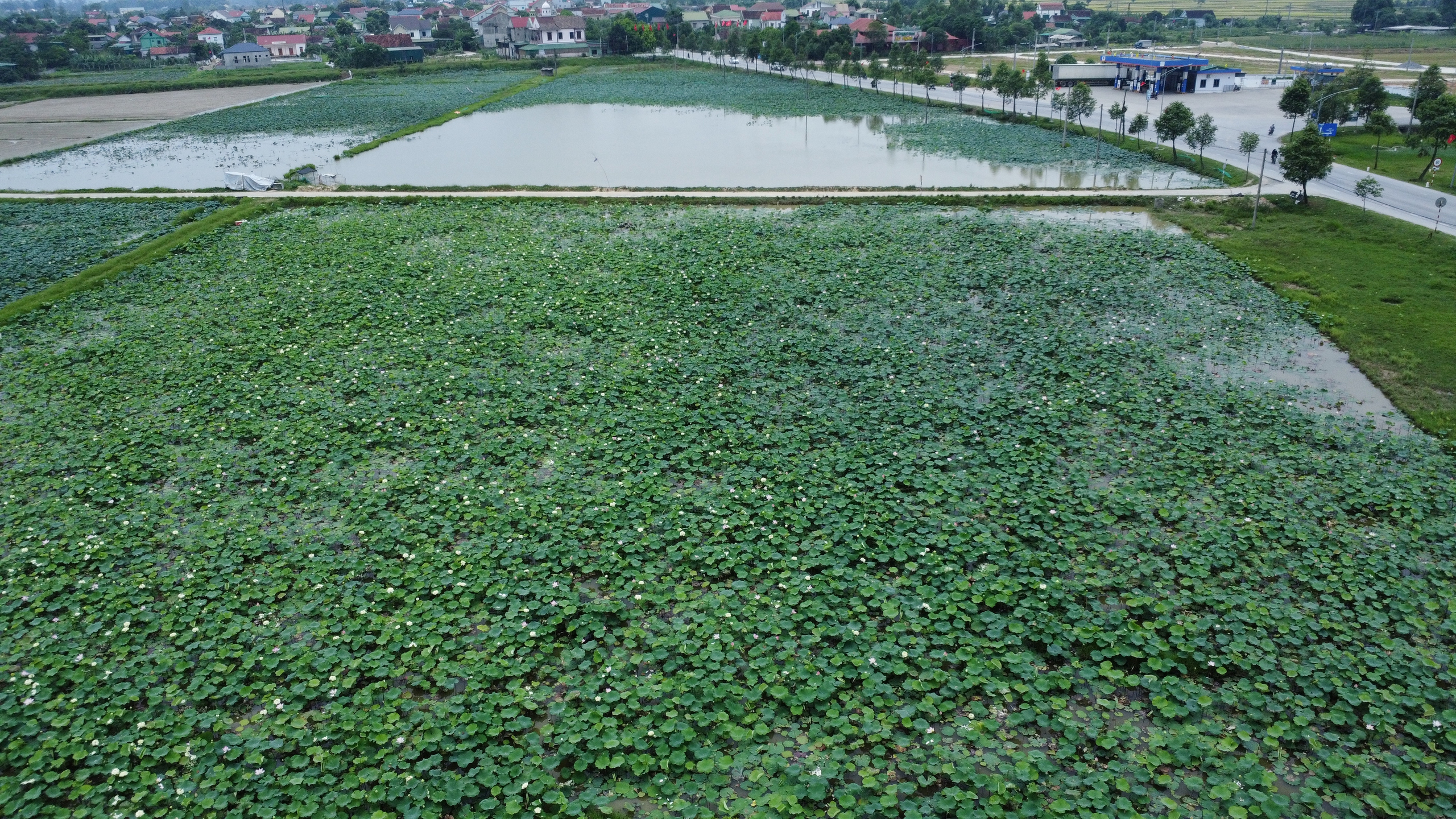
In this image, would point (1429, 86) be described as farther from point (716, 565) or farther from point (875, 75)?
point (716, 565)

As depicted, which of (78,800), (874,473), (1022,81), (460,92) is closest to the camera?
(78,800)

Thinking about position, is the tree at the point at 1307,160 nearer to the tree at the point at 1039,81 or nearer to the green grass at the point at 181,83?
the tree at the point at 1039,81

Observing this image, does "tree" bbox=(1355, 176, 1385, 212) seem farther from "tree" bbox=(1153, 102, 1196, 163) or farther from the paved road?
"tree" bbox=(1153, 102, 1196, 163)

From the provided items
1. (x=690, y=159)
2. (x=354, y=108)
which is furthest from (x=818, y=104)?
(x=354, y=108)

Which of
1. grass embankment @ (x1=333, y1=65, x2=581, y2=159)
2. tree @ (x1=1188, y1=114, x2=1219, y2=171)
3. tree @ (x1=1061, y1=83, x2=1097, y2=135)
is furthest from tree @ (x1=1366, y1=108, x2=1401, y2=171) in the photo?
grass embankment @ (x1=333, y1=65, x2=581, y2=159)

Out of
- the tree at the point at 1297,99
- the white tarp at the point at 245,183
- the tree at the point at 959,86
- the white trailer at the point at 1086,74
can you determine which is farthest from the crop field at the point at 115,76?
the tree at the point at 1297,99

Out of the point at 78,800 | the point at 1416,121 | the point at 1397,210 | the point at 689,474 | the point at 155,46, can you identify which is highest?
the point at 155,46

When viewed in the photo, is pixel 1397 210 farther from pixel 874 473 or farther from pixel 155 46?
pixel 155 46

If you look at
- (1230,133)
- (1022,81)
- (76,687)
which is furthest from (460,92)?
(76,687)
